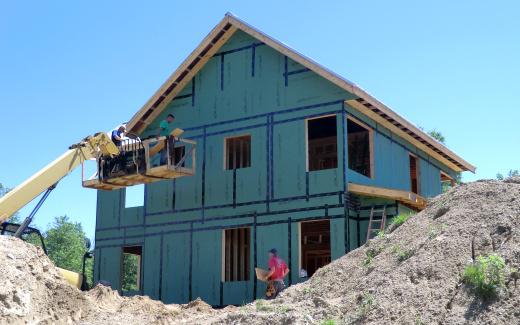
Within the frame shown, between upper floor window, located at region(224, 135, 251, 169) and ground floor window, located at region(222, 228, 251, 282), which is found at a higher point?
upper floor window, located at region(224, 135, 251, 169)

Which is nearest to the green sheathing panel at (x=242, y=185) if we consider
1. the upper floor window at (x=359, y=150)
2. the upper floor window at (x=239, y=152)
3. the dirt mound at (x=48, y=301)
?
the upper floor window at (x=239, y=152)

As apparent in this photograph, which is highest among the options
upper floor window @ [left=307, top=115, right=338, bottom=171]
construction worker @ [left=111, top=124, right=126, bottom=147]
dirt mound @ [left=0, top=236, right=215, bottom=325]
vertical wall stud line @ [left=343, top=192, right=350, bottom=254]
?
upper floor window @ [left=307, top=115, right=338, bottom=171]

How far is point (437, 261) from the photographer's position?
35.2ft

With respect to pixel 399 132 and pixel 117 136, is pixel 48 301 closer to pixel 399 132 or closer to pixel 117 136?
pixel 117 136

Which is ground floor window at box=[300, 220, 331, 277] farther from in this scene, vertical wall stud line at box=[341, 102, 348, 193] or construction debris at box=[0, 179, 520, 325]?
construction debris at box=[0, 179, 520, 325]

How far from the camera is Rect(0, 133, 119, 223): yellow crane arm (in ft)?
57.3

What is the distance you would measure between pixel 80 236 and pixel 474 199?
6557 centimetres

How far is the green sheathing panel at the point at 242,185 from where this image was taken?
67.2 ft

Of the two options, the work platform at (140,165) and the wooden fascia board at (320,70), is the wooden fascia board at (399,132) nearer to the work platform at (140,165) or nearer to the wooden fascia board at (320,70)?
the wooden fascia board at (320,70)

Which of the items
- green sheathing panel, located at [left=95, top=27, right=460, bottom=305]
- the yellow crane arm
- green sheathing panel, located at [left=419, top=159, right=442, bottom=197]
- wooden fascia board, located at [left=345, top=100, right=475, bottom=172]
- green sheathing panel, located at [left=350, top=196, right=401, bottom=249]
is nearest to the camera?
the yellow crane arm

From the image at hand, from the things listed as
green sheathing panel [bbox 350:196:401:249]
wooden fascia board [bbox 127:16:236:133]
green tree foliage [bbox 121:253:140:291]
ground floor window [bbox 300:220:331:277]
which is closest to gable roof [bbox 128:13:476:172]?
wooden fascia board [bbox 127:16:236:133]

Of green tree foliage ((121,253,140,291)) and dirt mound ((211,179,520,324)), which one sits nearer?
dirt mound ((211,179,520,324))

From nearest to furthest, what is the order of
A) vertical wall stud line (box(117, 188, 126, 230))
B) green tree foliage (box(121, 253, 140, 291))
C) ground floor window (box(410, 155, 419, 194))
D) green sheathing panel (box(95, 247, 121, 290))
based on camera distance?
green sheathing panel (box(95, 247, 121, 290)), vertical wall stud line (box(117, 188, 126, 230)), ground floor window (box(410, 155, 419, 194)), green tree foliage (box(121, 253, 140, 291))

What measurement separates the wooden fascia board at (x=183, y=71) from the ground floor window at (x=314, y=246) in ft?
21.0
